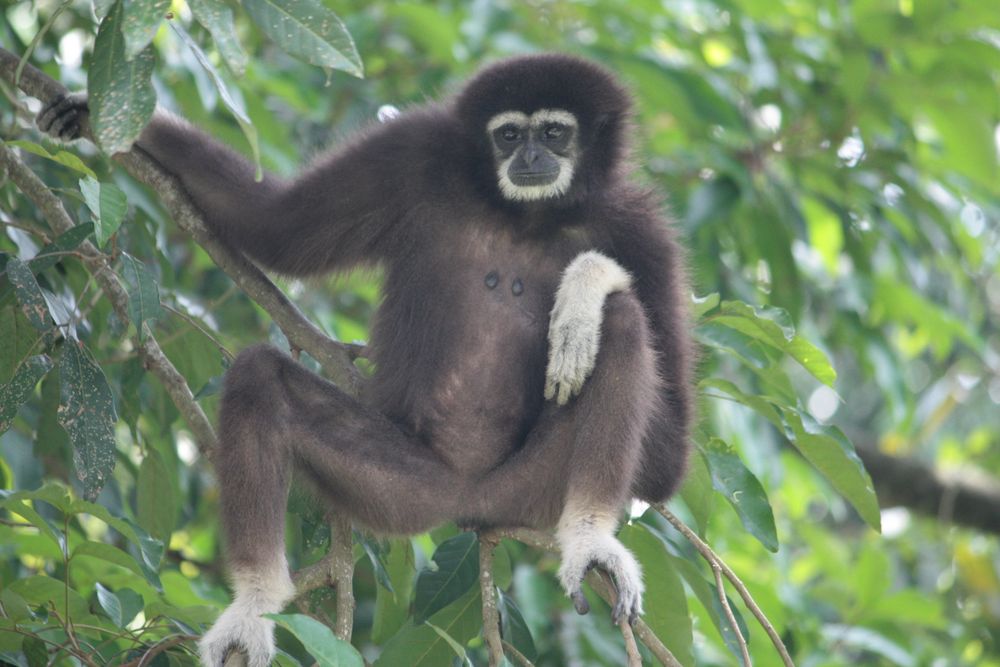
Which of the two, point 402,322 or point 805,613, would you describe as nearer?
point 402,322

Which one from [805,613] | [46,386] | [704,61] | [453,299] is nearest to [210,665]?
[46,386]

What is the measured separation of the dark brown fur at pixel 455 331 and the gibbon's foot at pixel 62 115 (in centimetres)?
29

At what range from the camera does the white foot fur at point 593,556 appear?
4246 millimetres

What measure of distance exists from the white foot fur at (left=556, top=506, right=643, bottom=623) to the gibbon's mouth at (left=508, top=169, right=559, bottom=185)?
144cm

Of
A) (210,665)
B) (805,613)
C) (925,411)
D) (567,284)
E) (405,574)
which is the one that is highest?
(567,284)

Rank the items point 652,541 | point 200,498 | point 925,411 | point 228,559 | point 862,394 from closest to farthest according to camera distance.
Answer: point 228,559 → point 652,541 → point 200,498 → point 925,411 → point 862,394

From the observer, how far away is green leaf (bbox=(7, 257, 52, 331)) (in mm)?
4012

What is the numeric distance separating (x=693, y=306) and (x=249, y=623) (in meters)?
2.13

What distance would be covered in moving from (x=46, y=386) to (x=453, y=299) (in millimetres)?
1636

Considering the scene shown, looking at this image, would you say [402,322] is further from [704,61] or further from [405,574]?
[704,61]

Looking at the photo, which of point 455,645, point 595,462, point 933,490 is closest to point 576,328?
point 595,462

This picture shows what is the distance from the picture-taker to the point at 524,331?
199 inches

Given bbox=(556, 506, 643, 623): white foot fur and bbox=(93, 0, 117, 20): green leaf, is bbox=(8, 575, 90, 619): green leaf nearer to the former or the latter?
bbox=(556, 506, 643, 623): white foot fur

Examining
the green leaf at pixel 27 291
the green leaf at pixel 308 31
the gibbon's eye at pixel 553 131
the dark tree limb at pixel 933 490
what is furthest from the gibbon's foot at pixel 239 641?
the dark tree limb at pixel 933 490
